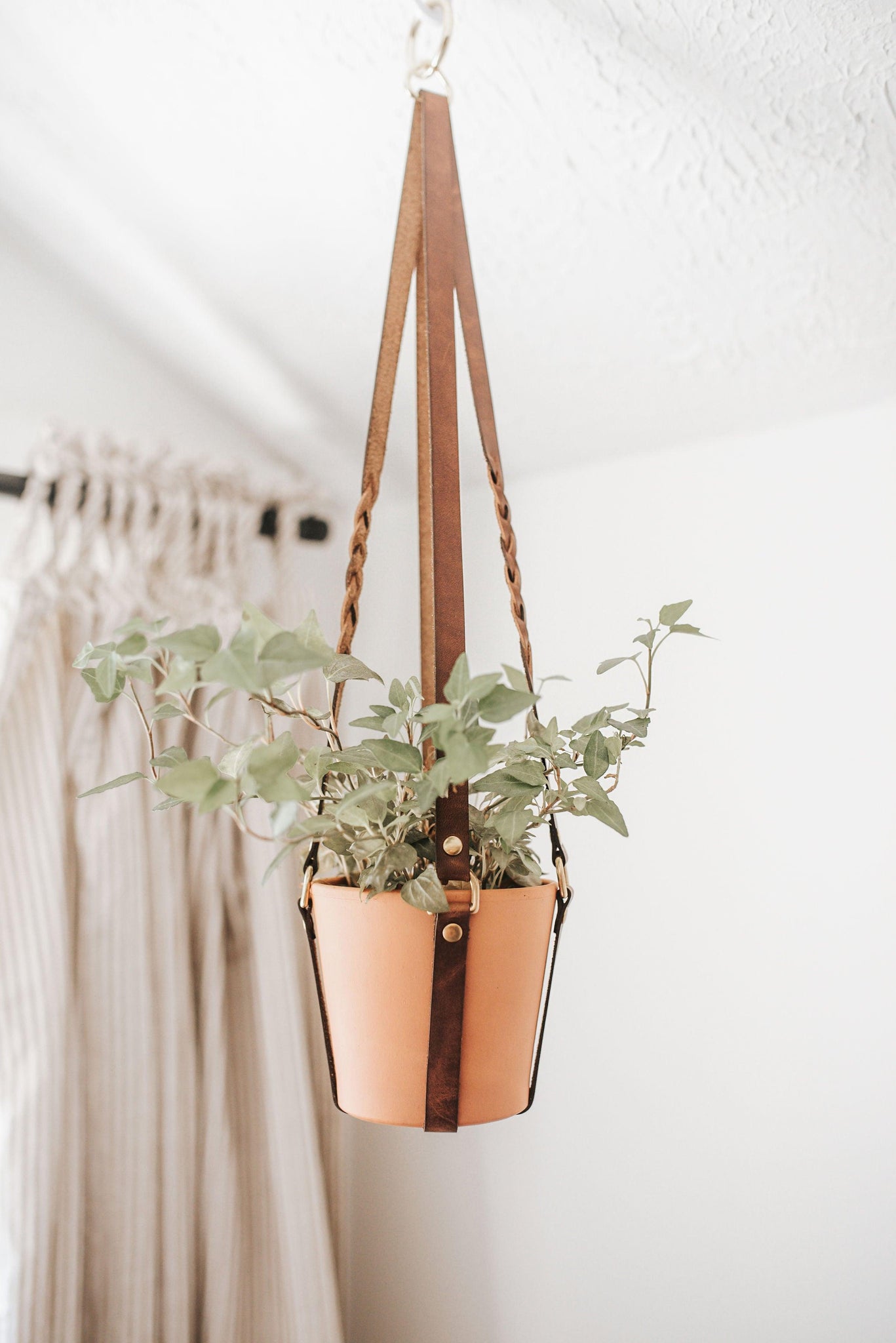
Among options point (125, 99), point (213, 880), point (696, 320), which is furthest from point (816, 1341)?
point (125, 99)

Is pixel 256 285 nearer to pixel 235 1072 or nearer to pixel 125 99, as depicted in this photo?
pixel 125 99

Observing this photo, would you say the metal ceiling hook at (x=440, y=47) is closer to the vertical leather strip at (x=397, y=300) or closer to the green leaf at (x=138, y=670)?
the vertical leather strip at (x=397, y=300)

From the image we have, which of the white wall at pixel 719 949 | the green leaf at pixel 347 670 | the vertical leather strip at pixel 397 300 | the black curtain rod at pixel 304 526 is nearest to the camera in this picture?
the green leaf at pixel 347 670

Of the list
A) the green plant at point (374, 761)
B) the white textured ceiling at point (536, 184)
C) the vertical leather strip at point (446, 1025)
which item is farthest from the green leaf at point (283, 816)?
the white textured ceiling at point (536, 184)

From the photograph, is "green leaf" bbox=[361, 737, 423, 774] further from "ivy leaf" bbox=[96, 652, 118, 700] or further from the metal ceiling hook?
the metal ceiling hook

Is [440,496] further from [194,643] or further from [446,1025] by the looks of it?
[446,1025]

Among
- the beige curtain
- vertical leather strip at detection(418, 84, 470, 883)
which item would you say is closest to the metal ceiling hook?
vertical leather strip at detection(418, 84, 470, 883)

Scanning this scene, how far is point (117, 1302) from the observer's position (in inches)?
38.7

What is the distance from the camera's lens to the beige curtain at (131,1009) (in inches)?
38.7

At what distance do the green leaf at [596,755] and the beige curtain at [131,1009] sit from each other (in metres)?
0.73

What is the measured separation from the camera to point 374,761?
18.8 inches

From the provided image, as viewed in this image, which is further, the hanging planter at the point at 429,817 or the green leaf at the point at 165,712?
the green leaf at the point at 165,712

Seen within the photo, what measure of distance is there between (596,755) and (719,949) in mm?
558

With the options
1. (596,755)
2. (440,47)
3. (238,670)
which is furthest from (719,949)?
(440,47)
